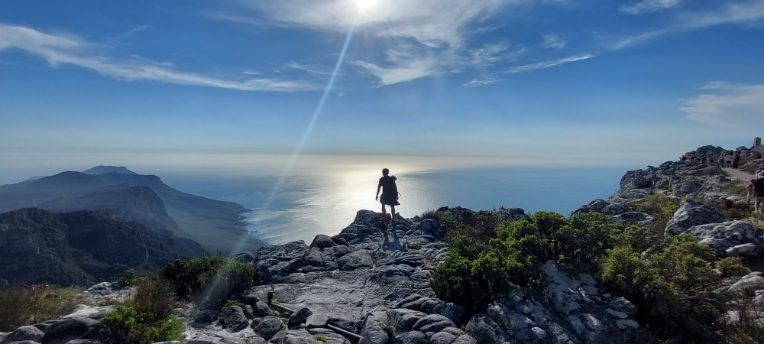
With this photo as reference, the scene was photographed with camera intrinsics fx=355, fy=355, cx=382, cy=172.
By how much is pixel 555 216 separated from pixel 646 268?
2850mm

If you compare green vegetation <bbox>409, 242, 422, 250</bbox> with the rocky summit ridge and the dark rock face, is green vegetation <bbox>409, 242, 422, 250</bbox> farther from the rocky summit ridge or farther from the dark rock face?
the dark rock face

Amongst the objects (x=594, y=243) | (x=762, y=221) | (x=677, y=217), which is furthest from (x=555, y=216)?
(x=762, y=221)

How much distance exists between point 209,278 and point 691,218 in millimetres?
15030

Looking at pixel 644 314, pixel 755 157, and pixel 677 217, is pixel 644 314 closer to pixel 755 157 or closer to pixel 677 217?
pixel 677 217

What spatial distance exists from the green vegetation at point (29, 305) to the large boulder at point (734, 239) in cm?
1603

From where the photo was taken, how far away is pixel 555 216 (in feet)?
32.6

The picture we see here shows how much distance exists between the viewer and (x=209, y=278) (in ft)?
32.8

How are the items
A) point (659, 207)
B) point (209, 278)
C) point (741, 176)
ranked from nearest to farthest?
point (209, 278) → point (659, 207) → point (741, 176)

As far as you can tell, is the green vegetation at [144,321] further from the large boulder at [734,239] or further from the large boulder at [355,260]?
the large boulder at [734,239]

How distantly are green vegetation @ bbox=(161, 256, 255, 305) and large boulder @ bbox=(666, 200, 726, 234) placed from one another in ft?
45.0

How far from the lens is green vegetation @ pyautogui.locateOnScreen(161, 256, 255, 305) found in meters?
9.69

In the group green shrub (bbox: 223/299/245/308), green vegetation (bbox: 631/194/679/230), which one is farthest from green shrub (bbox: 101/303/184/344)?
green vegetation (bbox: 631/194/679/230)

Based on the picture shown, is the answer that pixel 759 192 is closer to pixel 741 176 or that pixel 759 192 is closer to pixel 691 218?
pixel 691 218

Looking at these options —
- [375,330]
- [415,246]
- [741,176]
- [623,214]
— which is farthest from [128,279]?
[741,176]
